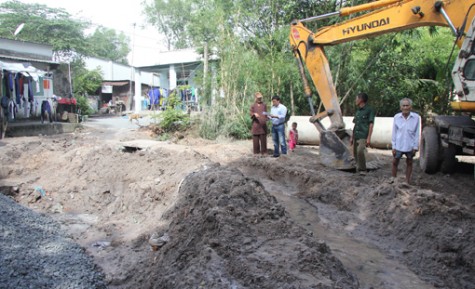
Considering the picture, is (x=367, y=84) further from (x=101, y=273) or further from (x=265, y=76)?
(x=101, y=273)

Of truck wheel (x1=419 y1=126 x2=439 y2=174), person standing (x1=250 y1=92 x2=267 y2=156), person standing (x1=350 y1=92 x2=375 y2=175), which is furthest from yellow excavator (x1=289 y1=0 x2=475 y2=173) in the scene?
person standing (x1=250 y1=92 x2=267 y2=156)

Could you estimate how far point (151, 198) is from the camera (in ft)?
23.0

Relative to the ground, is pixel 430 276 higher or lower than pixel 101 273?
higher

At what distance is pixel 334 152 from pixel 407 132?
1.81m

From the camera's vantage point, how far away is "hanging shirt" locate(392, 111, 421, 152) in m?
6.43

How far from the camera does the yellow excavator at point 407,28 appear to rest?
21.8 feet

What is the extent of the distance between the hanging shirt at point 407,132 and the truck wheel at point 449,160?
204cm

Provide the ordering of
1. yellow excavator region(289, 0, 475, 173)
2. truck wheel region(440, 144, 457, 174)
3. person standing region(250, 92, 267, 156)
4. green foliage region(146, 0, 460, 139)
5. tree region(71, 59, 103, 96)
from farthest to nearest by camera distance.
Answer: tree region(71, 59, 103, 96) < green foliage region(146, 0, 460, 139) < person standing region(250, 92, 267, 156) < truck wheel region(440, 144, 457, 174) < yellow excavator region(289, 0, 475, 173)

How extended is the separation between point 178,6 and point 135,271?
47.5 meters

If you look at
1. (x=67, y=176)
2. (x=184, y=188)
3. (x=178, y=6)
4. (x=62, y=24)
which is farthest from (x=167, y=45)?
(x=184, y=188)

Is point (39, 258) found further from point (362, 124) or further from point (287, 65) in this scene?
point (287, 65)

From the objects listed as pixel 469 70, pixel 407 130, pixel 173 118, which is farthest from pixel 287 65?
pixel 407 130

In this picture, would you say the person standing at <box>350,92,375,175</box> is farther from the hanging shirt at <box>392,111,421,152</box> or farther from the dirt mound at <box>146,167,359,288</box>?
the dirt mound at <box>146,167,359,288</box>

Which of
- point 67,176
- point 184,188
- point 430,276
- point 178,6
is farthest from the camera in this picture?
point 178,6
